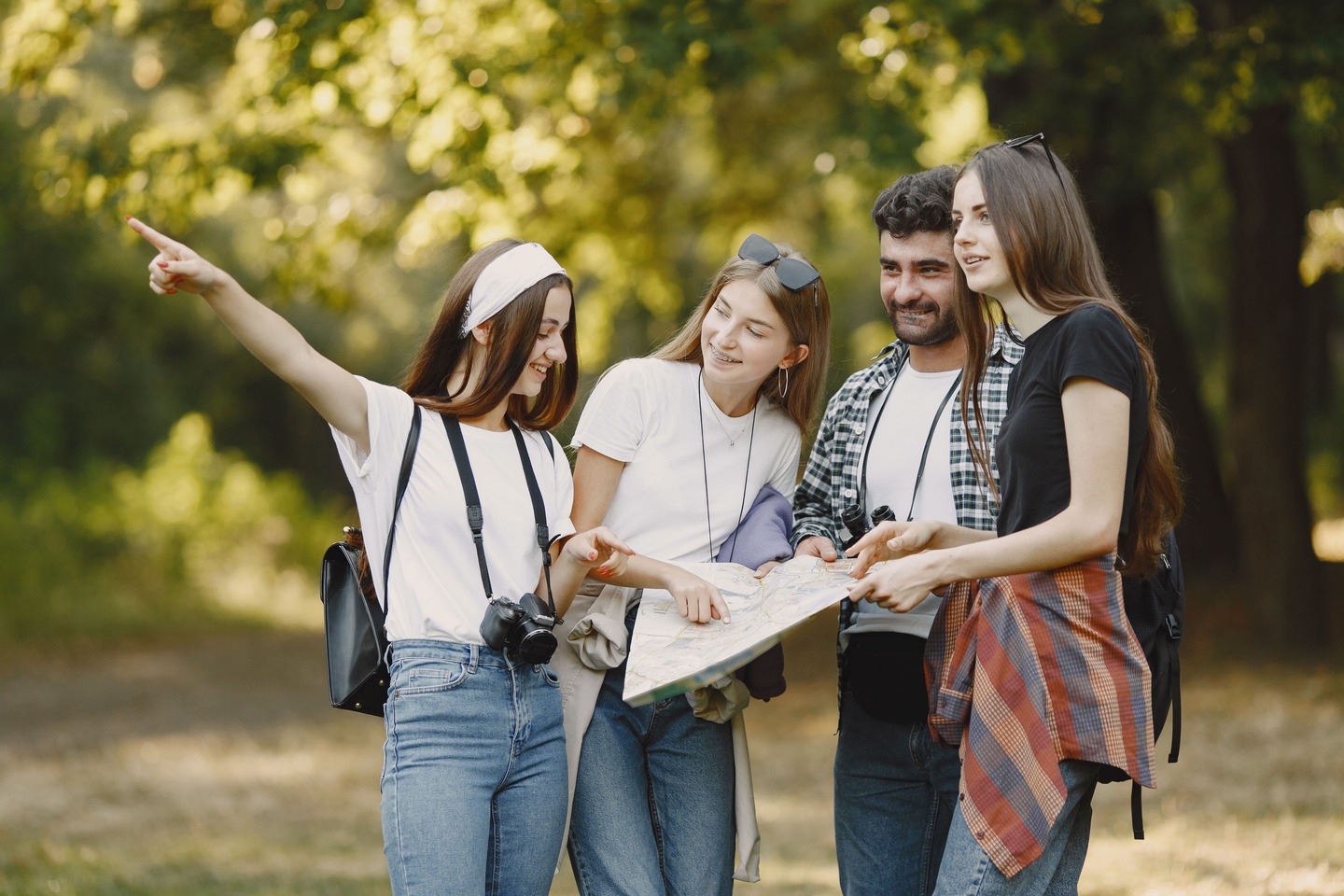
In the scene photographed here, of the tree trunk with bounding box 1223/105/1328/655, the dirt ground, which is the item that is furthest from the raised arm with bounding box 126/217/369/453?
the tree trunk with bounding box 1223/105/1328/655

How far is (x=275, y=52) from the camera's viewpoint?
823 centimetres

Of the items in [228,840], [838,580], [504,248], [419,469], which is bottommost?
[228,840]

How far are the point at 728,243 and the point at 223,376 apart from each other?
12.5 meters

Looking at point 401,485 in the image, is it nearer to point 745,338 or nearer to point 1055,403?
point 745,338

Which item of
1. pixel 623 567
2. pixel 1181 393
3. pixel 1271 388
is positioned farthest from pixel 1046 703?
pixel 1181 393

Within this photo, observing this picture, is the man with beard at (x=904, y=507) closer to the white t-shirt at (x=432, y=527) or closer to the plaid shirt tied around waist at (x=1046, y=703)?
the plaid shirt tied around waist at (x=1046, y=703)

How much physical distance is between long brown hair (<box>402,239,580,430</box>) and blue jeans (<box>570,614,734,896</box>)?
2.11 ft

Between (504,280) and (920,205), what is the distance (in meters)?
0.95

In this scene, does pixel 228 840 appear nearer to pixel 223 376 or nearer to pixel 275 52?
pixel 275 52

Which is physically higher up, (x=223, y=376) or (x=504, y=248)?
(x=223, y=376)

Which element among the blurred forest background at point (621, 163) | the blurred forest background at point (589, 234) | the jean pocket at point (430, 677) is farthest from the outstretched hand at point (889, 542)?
the blurred forest background at point (621, 163)

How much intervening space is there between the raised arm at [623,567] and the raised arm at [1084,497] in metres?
0.63

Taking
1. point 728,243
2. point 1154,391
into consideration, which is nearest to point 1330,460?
point 728,243

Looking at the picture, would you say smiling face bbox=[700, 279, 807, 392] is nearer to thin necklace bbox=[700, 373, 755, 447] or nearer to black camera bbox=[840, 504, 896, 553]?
thin necklace bbox=[700, 373, 755, 447]
